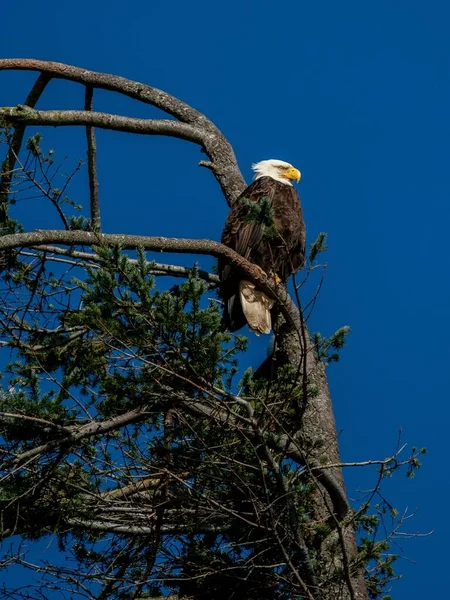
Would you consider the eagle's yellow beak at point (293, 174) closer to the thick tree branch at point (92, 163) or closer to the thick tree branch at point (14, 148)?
the thick tree branch at point (92, 163)

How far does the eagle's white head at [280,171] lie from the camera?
7.34 meters

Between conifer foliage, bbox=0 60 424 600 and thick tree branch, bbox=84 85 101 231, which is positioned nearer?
conifer foliage, bbox=0 60 424 600

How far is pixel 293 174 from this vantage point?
7.40m

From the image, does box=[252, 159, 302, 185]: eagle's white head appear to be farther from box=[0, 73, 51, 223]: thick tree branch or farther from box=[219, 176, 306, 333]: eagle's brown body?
box=[0, 73, 51, 223]: thick tree branch

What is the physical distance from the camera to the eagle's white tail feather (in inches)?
242

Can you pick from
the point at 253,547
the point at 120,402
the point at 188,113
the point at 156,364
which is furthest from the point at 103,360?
the point at 188,113

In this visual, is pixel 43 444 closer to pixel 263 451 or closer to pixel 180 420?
pixel 180 420

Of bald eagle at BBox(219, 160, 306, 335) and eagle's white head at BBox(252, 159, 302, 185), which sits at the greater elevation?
eagle's white head at BBox(252, 159, 302, 185)

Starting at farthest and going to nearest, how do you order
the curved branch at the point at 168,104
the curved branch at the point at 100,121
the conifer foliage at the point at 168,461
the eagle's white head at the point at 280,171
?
the eagle's white head at the point at 280,171
the curved branch at the point at 168,104
the curved branch at the point at 100,121
the conifer foliage at the point at 168,461

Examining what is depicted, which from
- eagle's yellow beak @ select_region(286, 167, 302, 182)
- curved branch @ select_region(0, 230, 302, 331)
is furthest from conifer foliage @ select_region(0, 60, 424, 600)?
eagle's yellow beak @ select_region(286, 167, 302, 182)

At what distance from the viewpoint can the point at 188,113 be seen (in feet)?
22.8

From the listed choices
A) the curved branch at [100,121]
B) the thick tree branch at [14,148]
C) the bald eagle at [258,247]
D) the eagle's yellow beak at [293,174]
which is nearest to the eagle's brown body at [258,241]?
the bald eagle at [258,247]

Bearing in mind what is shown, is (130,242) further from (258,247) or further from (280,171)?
(280,171)

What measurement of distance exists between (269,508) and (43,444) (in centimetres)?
107
